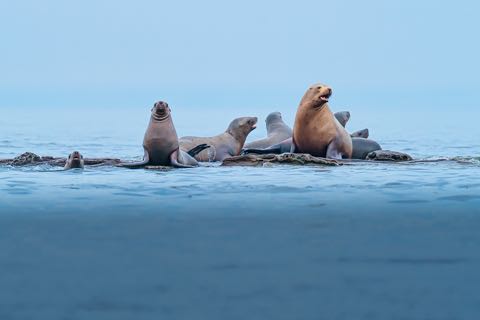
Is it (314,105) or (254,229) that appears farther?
(314,105)

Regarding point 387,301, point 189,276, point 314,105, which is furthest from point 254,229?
point 314,105

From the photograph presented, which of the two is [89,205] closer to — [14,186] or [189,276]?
[14,186]

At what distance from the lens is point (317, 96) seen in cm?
1722

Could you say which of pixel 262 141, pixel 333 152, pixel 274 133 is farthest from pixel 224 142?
pixel 333 152

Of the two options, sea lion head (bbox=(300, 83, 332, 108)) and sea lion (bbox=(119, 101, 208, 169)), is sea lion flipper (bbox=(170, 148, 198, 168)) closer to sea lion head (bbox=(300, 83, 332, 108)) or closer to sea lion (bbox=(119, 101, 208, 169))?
sea lion (bbox=(119, 101, 208, 169))

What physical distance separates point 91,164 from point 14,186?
332cm

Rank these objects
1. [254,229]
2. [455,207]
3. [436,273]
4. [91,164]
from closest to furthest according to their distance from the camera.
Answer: [436,273]
[254,229]
[455,207]
[91,164]

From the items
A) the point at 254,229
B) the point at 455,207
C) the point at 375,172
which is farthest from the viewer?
the point at 375,172

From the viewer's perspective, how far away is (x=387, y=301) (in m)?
7.75

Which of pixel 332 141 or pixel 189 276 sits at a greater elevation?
pixel 332 141

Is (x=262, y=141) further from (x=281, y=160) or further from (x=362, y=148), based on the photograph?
(x=281, y=160)

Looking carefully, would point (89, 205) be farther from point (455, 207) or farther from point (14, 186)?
point (455, 207)

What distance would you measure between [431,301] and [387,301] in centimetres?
34

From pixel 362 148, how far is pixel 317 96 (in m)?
1.49
